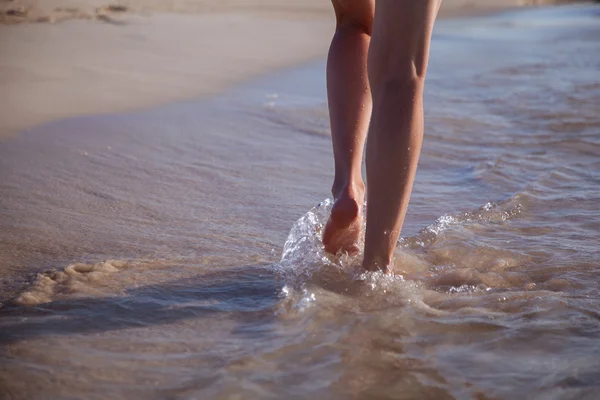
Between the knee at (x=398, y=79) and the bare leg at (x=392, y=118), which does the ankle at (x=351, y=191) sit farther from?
the knee at (x=398, y=79)

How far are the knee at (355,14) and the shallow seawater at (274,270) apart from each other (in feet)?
1.70

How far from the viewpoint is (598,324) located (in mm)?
1580

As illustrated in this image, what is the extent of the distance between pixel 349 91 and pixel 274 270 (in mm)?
521

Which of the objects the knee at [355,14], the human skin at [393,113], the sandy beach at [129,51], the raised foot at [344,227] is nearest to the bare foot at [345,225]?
the raised foot at [344,227]

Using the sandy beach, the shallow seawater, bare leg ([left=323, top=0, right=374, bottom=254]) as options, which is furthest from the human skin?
the sandy beach

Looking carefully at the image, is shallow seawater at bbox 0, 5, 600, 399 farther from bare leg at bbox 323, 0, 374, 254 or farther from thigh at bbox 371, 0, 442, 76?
thigh at bbox 371, 0, 442, 76

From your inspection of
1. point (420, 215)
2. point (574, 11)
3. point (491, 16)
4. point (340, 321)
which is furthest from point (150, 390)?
point (574, 11)

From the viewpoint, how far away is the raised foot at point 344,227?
187 cm

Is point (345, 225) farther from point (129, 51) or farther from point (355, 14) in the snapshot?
point (129, 51)

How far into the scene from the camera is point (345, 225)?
6.19 feet

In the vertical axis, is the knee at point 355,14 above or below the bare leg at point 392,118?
above

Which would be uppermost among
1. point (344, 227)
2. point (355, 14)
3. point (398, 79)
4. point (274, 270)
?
point (355, 14)

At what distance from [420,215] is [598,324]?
0.91 metres

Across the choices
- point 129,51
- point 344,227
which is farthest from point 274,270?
point 129,51
